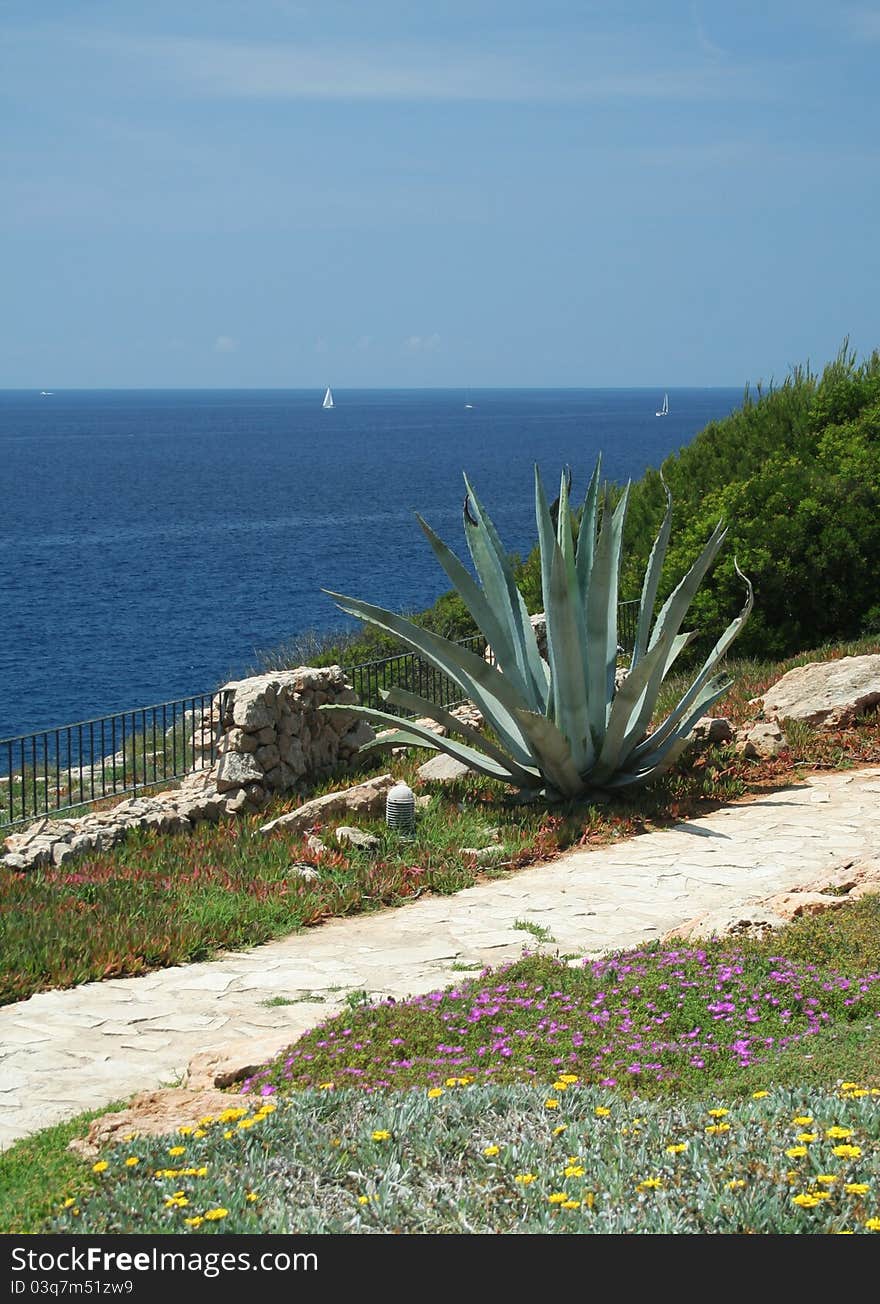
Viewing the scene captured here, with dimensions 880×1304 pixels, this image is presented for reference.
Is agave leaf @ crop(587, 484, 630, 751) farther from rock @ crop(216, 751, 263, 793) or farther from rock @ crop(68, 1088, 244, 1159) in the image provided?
rock @ crop(68, 1088, 244, 1159)

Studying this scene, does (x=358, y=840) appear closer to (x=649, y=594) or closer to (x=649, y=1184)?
(x=649, y=594)

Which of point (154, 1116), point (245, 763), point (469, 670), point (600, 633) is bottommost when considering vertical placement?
point (245, 763)

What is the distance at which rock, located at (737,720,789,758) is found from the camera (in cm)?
1203

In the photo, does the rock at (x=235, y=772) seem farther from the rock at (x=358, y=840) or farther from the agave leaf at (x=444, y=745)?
the rock at (x=358, y=840)

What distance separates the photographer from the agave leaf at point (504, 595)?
11156mm

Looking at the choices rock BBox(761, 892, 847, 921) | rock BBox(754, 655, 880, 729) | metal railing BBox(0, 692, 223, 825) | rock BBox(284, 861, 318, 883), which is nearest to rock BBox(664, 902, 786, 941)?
rock BBox(761, 892, 847, 921)

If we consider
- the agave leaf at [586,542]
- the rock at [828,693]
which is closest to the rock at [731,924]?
the agave leaf at [586,542]

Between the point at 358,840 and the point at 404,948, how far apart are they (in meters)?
1.95

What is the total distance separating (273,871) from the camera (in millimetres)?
9383

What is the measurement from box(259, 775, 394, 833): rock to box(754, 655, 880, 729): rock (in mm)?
4213

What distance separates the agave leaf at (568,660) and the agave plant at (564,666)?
1 cm

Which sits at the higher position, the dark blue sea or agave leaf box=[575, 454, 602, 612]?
agave leaf box=[575, 454, 602, 612]

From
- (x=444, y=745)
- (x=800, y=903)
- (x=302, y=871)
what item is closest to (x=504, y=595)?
(x=444, y=745)
